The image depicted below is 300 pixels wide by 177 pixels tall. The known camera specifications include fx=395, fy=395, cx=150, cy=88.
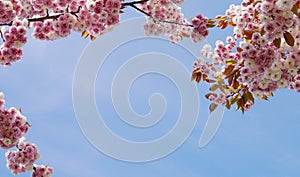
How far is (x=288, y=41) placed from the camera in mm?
3740

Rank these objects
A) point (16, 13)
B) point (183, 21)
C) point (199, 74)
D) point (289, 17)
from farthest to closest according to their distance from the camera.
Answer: point (183, 21) < point (199, 74) < point (16, 13) < point (289, 17)

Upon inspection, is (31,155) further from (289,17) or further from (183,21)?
(289,17)

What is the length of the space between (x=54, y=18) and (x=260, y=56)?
8.01 ft

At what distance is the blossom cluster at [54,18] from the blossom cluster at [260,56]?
1399 mm

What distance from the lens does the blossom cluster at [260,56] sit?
360cm

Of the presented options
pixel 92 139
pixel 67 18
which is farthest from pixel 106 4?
pixel 92 139

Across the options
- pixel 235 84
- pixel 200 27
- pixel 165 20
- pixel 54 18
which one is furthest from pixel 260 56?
pixel 54 18

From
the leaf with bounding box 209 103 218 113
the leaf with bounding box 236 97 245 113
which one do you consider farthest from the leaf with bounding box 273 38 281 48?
the leaf with bounding box 209 103 218 113

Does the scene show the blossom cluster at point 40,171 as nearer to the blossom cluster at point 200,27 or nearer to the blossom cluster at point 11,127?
the blossom cluster at point 11,127

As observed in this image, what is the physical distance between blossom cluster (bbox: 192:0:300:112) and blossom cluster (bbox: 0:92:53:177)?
7.23ft

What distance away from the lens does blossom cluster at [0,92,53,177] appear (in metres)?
4.41

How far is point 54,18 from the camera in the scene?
15.5ft

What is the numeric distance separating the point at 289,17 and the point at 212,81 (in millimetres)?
1348

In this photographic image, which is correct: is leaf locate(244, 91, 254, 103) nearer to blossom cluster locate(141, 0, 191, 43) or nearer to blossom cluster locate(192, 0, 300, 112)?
blossom cluster locate(192, 0, 300, 112)
